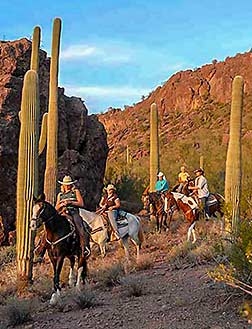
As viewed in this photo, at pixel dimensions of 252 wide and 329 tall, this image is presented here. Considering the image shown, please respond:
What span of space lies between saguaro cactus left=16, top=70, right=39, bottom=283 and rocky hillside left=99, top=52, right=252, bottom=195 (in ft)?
106

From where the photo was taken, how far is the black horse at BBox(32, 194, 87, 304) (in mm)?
10875

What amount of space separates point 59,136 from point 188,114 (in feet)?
147

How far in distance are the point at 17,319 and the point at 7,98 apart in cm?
1261

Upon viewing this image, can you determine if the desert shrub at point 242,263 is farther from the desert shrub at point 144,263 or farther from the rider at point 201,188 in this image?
the rider at point 201,188

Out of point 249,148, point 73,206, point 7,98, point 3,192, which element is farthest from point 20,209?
point 249,148

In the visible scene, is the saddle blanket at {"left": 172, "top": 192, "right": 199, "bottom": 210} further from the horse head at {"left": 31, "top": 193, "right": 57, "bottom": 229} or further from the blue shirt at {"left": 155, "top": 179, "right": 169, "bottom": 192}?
the horse head at {"left": 31, "top": 193, "right": 57, "bottom": 229}

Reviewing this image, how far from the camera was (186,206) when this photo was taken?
18.1 metres

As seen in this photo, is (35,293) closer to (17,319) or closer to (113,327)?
(17,319)

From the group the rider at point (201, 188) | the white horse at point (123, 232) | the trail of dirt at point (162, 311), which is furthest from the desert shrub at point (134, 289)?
the rider at point (201, 188)

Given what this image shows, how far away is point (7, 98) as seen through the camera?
21.2 metres

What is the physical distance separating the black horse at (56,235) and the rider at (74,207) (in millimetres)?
233

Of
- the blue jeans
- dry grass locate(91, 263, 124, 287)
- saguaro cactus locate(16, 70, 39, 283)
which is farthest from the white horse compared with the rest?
saguaro cactus locate(16, 70, 39, 283)

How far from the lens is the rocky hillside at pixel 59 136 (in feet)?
67.1

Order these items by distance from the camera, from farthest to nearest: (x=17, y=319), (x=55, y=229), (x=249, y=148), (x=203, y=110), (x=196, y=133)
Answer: (x=203, y=110)
(x=196, y=133)
(x=249, y=148)
(x=55, y=229)
(x=17, y=319)
